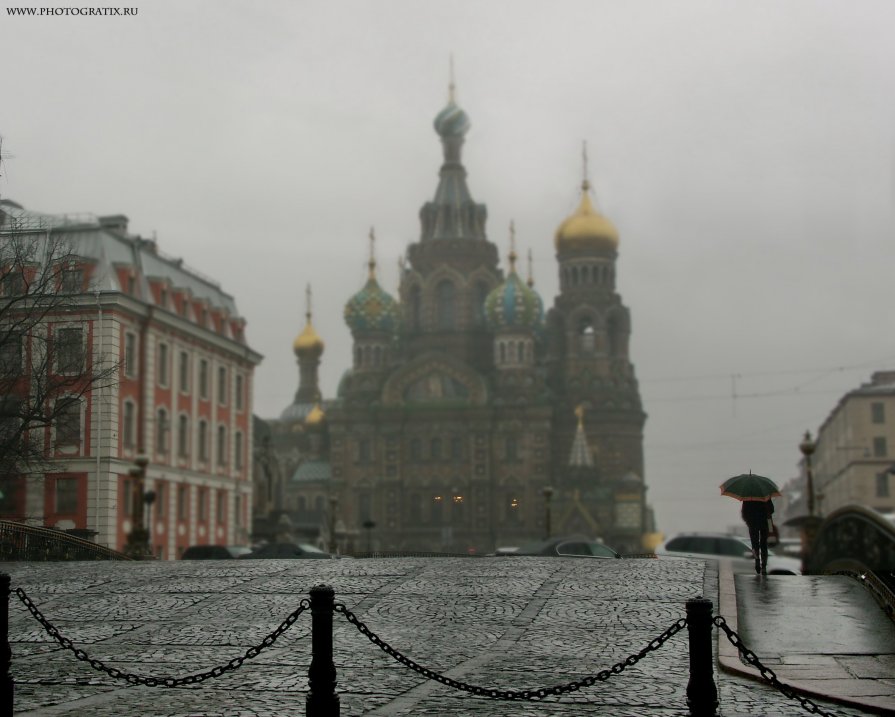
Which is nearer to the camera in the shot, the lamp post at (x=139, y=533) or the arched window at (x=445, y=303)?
the lamp post at (x=139, y=533)

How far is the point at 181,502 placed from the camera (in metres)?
54.2

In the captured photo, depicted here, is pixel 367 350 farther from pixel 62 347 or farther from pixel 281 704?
pixel 281 704

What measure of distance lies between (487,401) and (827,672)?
3450 inches

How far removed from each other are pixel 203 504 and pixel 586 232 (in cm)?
5646

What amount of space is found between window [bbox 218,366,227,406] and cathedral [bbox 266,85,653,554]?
3374 cm

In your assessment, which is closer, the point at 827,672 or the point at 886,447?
the point at 827,672

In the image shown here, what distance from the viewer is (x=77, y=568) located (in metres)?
23.7

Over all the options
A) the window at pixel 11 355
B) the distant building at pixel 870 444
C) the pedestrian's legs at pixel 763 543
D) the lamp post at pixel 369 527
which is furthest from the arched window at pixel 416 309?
the pedestrian's legs at pixel 763 543

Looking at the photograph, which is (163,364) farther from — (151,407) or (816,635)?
(816,635)

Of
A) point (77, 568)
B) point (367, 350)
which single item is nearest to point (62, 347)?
point (77, 568)

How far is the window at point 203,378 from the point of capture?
5634 cm

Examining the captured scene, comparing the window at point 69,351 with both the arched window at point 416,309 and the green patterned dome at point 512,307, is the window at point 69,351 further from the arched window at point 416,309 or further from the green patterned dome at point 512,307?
the arched window at point 416,309

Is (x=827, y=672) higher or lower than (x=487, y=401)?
lower

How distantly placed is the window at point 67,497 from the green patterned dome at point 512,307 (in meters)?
59.0
